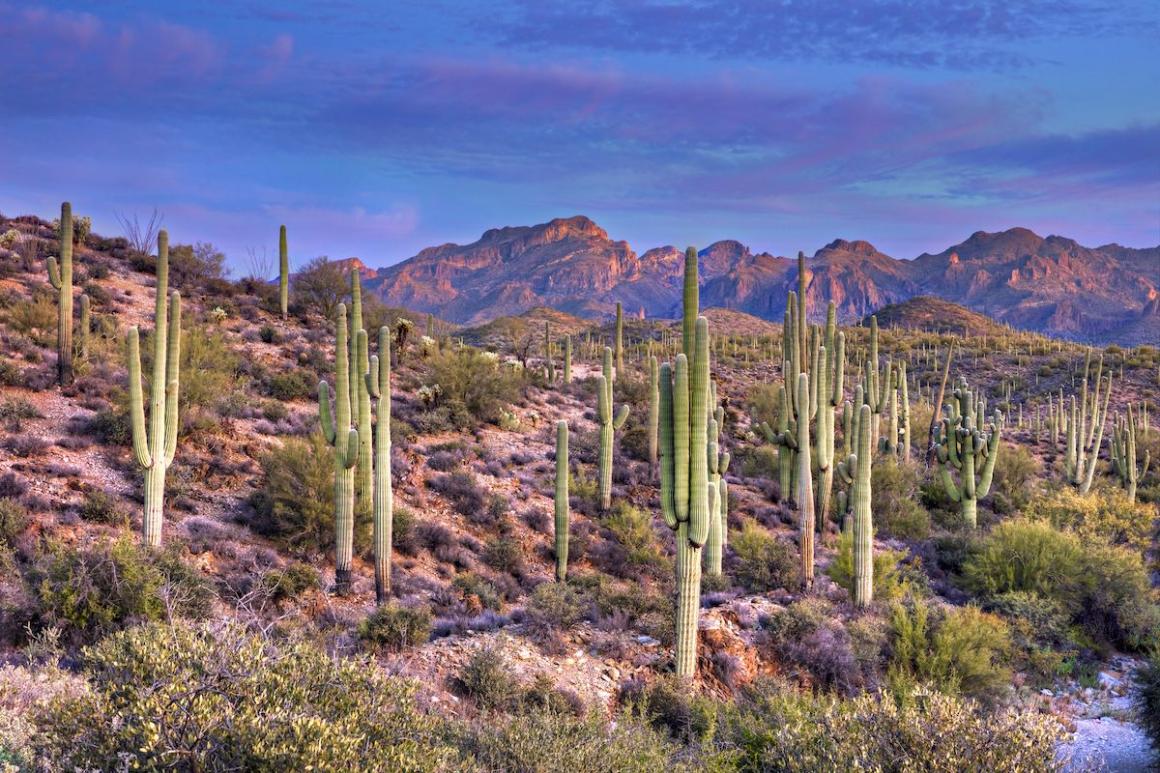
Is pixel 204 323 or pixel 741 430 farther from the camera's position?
pixel 741 430

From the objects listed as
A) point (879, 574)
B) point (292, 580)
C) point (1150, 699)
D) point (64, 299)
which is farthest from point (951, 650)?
point (64, 299)

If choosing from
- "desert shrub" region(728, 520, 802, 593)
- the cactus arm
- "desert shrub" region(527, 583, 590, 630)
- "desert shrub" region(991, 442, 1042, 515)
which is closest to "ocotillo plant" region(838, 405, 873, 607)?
"desert shrub" region(728, 520, 802, 593)

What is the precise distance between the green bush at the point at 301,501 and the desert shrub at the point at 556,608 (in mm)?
3910

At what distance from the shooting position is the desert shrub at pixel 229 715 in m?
4.77

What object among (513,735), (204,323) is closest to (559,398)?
(204,323)

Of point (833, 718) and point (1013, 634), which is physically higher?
point (833, 718)

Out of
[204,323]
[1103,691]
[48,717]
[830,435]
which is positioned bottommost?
[1103,691]

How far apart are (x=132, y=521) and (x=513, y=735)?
30.1 feet

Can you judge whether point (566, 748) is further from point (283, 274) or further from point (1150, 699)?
point (283, 274)

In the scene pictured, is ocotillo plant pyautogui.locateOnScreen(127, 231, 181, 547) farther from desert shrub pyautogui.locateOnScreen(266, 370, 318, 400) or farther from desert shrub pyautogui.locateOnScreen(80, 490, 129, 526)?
desert shrub pyautogui.locateOnScreen(266, 370, 318, 400)

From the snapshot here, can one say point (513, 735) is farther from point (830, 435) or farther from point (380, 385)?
point (830, 435)

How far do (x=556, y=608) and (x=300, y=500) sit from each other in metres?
5.39

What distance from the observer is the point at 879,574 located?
13.4 meters

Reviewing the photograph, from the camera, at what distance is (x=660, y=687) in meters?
9.16
